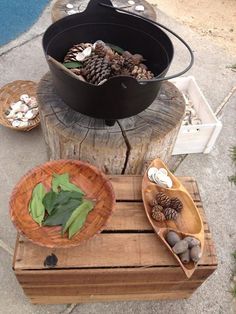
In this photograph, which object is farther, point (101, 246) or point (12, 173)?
point (12, 173)

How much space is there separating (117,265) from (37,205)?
1.58ft

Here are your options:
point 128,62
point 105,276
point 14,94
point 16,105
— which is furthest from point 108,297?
point 14,94

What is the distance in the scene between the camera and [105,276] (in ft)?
5.38

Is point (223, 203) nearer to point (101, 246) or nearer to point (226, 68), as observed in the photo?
point (101, 246)

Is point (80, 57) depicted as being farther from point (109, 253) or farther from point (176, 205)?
point (109, 253)

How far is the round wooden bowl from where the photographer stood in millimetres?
1600

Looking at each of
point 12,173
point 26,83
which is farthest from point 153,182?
point 26,83

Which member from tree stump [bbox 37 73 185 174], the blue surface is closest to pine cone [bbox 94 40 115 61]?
tree stump [bbox 37 73 185 174]

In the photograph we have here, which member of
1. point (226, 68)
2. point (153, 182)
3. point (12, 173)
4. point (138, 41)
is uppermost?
point (138, 41)

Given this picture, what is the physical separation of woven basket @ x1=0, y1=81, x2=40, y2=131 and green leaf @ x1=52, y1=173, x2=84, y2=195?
1.03m

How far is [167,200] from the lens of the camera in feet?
5.87

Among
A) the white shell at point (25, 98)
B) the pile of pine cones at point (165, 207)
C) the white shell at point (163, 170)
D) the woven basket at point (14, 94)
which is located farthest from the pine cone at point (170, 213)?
the white shell at point (25, 98)

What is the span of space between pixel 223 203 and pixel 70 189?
51.7 inches

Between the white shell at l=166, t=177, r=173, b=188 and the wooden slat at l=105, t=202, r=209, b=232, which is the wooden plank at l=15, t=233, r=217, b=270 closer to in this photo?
the wooden slat at l=105, t=202, r=209, b=232
